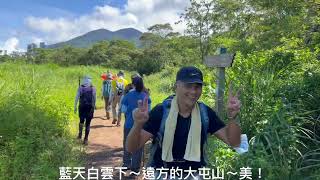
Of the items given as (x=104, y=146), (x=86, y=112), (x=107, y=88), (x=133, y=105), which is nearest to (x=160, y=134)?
(x=133, y=105)

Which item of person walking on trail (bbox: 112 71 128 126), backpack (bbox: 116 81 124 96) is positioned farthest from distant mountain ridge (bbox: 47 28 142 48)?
backpack (bbox: 116 81 124 96)

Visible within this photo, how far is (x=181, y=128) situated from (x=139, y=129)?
1.07 feet

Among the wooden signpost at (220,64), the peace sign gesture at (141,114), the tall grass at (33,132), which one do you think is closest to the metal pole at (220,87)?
the wooden signpost at (220,64)

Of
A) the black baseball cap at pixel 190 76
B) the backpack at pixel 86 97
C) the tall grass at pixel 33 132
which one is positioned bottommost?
the tall grass at pixel 33 132

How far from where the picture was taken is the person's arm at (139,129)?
9.39ft

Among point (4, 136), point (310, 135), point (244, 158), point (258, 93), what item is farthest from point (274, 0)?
point (4, 136)

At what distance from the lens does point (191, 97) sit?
299cm

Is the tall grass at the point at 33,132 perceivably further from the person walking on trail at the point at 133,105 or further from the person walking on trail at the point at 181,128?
the person walking on trail at the point at 181,128

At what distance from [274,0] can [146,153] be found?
15.2ft

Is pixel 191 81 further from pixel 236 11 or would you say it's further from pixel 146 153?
pixel 236 11

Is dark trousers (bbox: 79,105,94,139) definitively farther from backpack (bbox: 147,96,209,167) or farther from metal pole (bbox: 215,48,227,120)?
backpack (bbox: 147,96,209,167)

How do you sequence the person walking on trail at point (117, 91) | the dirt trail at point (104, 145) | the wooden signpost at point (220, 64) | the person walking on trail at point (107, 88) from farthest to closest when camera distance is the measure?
the person walking on trail at point (107, 88)
the person walking on trail at point (117, 91)
the dirt trail at point (104, 145)
the wooden signpost at point (220, 64)

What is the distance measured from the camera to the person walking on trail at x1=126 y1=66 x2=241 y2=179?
9.82 ft

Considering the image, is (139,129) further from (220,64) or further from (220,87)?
(220,87)
